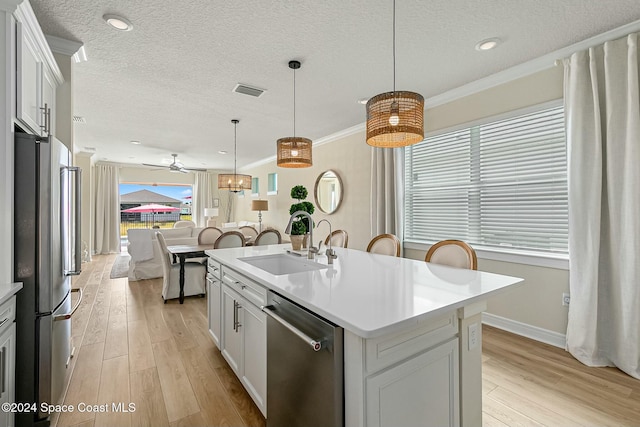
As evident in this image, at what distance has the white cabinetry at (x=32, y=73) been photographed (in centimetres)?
167

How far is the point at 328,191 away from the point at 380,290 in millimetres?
4386

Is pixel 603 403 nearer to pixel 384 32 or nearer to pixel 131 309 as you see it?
pixel 384 32

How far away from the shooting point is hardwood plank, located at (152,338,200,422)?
1.86 meters

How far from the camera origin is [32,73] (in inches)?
74.2

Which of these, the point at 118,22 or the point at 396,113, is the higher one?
the point at 118,22

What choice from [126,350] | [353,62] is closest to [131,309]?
[126,350]

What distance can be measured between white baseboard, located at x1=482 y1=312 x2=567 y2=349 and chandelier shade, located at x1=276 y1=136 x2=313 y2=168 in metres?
2.57

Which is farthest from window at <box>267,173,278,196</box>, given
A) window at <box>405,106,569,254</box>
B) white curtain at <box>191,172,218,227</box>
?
window at <box>405,106,569,254</box>

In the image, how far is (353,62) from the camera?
2756 millimetres

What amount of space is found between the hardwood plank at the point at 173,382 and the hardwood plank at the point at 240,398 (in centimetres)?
22

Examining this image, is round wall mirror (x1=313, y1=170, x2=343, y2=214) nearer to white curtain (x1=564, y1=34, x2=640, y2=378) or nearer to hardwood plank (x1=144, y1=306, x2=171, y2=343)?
hardwood plank (x1=144, y1=306, x2=171, y2=343)

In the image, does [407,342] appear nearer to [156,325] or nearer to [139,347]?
[139,347]

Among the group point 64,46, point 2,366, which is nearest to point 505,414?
point 2,366

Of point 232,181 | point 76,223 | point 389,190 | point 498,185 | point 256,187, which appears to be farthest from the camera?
point 256,187
